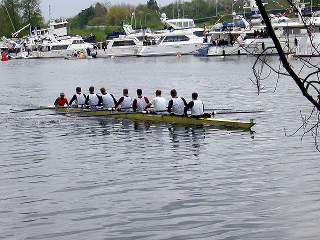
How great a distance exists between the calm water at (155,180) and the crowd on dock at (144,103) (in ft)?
2.36

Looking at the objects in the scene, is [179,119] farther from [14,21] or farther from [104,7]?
[104,7]

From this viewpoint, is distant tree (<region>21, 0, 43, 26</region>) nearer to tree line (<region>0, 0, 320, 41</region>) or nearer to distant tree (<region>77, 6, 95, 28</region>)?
tree line (<region>0, 0, 320, 41</region>)

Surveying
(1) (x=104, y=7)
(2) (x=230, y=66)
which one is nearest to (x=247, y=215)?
(2) (x=230, y=66)

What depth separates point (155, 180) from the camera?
1708cm

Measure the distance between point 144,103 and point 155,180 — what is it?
11.2m

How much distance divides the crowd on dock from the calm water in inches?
28.3

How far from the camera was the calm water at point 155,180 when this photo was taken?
1331cm

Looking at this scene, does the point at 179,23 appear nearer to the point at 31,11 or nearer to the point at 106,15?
the point at 31,11

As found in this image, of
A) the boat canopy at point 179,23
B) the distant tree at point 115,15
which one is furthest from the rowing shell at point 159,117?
the distant tree at point 115,15

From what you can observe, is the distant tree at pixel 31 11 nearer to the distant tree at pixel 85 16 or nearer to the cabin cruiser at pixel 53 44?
the cabin cruiser at pixel 53 44

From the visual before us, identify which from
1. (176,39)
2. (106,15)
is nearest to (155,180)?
(176,39)

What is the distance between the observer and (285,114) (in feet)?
101

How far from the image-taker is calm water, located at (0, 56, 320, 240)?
13312 mm

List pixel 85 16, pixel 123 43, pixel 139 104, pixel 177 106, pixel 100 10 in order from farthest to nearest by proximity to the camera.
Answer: pixel 100 10, pixel 85 16, pixel 123 43, pixel 139 104, pixel 177 106
